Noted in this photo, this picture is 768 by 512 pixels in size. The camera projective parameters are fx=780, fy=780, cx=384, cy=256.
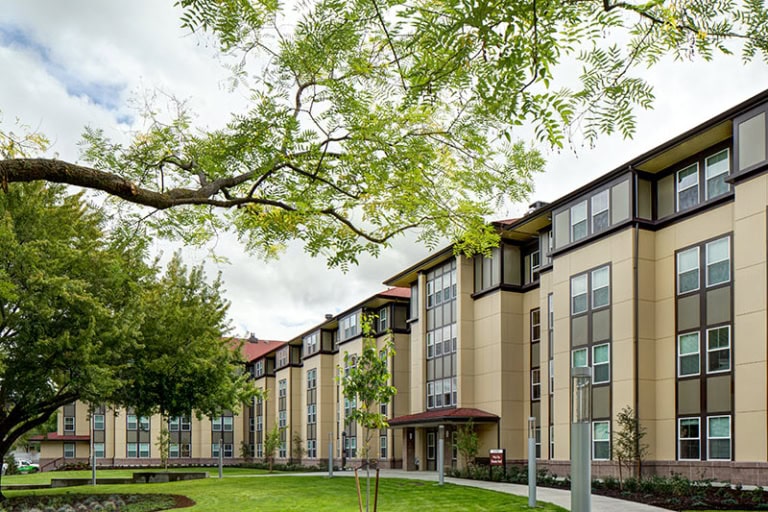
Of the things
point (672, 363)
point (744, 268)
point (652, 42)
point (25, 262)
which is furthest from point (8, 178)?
point (672, 363)

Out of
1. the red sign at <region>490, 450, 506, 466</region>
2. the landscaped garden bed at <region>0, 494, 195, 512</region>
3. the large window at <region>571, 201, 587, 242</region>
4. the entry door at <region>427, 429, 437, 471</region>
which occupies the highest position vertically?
the large window at <region>571, 201, 587, 242</region>

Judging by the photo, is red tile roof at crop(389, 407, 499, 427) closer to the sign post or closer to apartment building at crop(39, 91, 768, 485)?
apartment building at crop(39, 91, 768, 485)

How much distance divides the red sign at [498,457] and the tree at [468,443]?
651cm

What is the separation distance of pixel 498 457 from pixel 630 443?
528cm

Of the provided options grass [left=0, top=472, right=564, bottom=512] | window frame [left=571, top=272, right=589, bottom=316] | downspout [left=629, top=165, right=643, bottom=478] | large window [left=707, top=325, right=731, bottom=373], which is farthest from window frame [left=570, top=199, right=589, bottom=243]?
grass [left=0, top=472, right=564, bottom=512]

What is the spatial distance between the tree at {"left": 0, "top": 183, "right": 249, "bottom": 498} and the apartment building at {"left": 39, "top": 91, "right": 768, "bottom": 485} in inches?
360

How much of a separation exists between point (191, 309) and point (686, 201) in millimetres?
18527

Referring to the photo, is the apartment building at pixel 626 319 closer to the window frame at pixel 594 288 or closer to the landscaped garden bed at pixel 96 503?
the window frame at pixel 594 288

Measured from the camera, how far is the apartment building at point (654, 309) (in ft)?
77.9

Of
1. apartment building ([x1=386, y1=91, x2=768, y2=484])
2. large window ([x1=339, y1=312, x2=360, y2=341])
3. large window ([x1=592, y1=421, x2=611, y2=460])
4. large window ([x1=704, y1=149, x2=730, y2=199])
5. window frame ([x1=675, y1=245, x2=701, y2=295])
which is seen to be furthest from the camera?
large window ([x1=339, y1=312, x2=360, y2=341])

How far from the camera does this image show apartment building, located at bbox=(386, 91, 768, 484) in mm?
23734

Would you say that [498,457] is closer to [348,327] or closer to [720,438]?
[720,438]

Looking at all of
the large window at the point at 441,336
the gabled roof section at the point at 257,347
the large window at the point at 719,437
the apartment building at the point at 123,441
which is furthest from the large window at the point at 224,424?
the large window at the point at 719,437

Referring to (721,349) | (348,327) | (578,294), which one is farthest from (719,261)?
(348,327)
